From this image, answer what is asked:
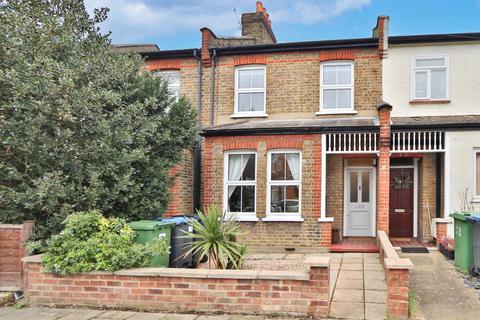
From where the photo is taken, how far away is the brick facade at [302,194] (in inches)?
459

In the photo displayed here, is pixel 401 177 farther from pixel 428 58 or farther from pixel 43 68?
pixel 43 68

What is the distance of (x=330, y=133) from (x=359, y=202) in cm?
309

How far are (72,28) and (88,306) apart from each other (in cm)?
482

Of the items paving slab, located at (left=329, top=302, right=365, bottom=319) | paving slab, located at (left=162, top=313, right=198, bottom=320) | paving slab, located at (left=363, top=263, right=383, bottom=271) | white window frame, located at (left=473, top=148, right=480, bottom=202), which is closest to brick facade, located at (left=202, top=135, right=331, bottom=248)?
paving slab, located at (left=363, top=263, right=383, bottom=271)

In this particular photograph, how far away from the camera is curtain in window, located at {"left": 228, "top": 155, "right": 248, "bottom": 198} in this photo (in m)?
12.5

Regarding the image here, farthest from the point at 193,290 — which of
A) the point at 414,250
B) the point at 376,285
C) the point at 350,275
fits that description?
the point at 414,250

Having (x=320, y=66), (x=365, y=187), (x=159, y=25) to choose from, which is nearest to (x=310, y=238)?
(x=365, y=187)

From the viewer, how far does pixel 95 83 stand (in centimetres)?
755

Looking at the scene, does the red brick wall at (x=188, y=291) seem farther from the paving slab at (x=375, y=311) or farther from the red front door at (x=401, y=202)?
the red front door at (x=401, y=202)

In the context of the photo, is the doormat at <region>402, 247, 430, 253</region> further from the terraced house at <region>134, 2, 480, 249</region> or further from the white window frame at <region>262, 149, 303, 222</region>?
the white window frame at <region>262, 149, 303, 222</region>

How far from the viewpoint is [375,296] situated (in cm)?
667

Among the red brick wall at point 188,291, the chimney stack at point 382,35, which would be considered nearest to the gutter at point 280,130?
the chimney stack at point 382,35

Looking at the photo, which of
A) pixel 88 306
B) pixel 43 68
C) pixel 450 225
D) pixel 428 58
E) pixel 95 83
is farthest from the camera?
pixel 428 58

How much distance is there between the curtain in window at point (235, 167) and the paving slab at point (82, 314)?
6.75 meters
